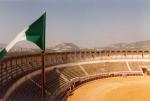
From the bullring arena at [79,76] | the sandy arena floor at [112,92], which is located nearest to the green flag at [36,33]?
the bullring arena at [79,76]

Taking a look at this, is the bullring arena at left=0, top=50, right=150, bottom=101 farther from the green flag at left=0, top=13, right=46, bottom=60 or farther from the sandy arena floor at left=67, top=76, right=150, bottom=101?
the green flag at left=0, top=13, right=46, bottom=60

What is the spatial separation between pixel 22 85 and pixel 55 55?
71.4 feet

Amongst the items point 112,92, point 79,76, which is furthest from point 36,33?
point 79,76

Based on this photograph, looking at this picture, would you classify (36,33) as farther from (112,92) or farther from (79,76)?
(79,76)

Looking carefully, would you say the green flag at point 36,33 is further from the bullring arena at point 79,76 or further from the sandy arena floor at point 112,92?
the sandy arena floor at point 112,92

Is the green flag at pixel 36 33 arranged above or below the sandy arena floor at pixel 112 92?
above

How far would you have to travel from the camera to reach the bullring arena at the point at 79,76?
2848 centimetres

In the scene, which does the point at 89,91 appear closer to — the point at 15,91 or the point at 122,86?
the point at 122,86

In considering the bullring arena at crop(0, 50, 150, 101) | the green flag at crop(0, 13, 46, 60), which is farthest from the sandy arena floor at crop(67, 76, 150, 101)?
the green flag at crop(0, 13, 46, 60)

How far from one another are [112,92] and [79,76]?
38.5ft

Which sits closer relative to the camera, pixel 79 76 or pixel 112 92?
pixel 112 92

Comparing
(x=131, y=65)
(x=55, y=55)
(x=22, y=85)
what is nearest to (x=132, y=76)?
(x=131, y=65)

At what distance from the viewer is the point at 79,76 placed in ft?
155

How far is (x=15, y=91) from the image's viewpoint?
25875 millimetres
